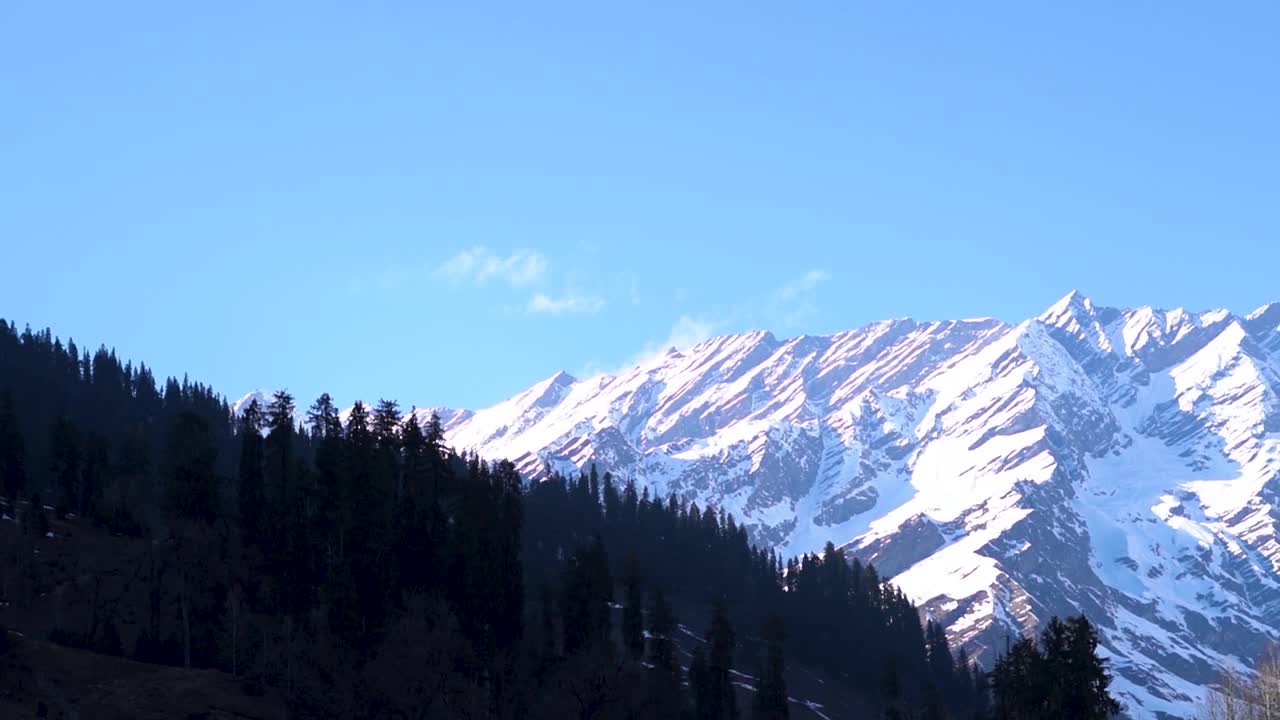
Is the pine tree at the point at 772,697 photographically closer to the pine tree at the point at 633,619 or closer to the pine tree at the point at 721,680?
the pine tree at the point at 721,680

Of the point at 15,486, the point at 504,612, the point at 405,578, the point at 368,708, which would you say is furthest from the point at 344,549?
the point at 15,486

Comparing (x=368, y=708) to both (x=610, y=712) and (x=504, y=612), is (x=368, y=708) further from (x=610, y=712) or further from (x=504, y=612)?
(x=504, y=612)

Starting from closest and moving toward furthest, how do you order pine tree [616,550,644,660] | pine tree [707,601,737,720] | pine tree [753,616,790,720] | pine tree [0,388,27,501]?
1. pine tree [707,601,737,720]
2. pine tree [616,550,644,660]
3. pine tree [753,616,790,720]
4. pine tree [0,388,27,501]

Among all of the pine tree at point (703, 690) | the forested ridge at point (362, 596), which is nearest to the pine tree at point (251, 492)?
the forested ridge at point (362, 596)

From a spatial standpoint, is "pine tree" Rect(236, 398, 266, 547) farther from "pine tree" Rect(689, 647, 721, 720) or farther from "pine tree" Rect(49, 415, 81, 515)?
"pine tree" Rect(689, 647, 721, 720)

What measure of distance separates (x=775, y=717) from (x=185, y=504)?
5540cm

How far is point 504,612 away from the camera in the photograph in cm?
14438

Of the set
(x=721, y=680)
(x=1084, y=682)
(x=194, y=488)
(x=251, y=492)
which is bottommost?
(x=1084, y=682)

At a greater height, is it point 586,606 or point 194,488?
point 194,488

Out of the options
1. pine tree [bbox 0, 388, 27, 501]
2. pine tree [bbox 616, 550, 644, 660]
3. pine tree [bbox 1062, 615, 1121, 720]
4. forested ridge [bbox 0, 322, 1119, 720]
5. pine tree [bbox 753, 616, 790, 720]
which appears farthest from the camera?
pine tree [bbox 0, 388, 27, 501]

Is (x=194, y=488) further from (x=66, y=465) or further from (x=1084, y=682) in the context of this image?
(x=1084, y=682)

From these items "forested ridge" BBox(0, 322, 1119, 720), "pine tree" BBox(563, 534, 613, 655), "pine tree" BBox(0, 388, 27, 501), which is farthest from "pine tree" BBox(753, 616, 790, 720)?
"pine tree" BBox(0, 388, 27, 501)

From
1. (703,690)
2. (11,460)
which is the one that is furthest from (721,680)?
(11,460)

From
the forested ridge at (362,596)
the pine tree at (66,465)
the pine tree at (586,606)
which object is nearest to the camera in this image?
the forested ridge at (362,596)
